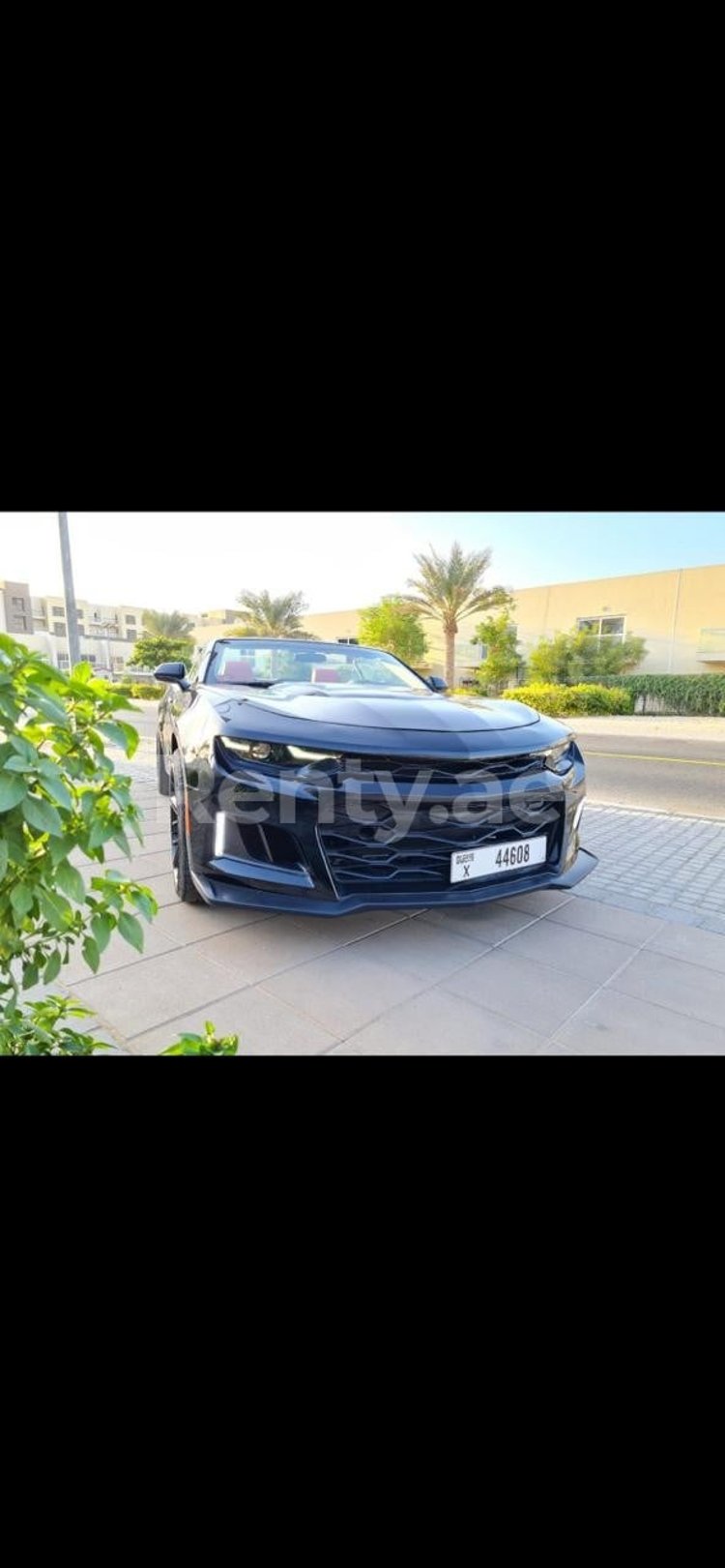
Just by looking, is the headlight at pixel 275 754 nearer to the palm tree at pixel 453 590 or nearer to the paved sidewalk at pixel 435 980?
the paved sidewalk at pixel 435 980

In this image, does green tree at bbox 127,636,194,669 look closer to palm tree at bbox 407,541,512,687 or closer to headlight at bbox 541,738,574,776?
palm tree at bbox 407,541,512,687

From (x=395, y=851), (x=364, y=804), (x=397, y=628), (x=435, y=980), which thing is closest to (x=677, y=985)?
(x=435, y=980)

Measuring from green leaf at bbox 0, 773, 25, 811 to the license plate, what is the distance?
1.81 metres

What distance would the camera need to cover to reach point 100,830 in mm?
1027

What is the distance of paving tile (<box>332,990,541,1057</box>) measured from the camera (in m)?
2.00

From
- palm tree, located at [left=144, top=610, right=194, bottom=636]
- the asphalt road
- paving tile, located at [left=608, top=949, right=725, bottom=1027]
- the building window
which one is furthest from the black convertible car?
palm tree, located at [left=144, top=610, right=194, bottom=636]

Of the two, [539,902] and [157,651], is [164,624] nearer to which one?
[157,651]

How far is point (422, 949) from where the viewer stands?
9.07 feet

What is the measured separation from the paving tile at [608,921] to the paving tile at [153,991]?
1649 millimetres

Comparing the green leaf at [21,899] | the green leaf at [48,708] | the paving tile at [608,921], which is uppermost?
the green leaf at [48,708]

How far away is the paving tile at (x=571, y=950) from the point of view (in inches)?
103

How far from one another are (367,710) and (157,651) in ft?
98.3

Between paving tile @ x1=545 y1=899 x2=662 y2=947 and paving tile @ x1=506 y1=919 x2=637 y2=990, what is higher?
paving tile @ x1=506 y1=919 x2=637 y2=990

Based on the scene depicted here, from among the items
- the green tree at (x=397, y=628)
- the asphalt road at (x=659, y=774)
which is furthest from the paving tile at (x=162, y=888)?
the green tree at (x=397, y=628)
